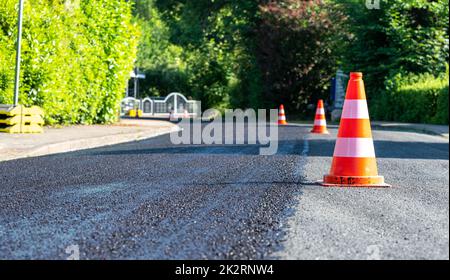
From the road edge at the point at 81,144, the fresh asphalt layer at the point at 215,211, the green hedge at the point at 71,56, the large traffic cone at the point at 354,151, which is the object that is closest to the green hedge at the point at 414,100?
the green hedge at the point at 71,56

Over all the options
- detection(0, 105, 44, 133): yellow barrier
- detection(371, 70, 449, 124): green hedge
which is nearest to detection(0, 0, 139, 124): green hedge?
detection(0, 105, 44, 133): yellow barrier

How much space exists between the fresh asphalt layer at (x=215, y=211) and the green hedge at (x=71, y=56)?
22.2ft

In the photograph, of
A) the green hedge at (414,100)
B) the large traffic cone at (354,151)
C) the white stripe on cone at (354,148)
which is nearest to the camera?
the large traffic cone at (354,151)

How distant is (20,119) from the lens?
16250 millimetres

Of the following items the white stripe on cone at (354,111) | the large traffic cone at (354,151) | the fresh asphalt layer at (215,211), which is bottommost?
the fresh asphalt layer at (215,211)

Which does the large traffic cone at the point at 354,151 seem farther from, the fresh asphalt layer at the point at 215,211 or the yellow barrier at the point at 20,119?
the yellow barrier at the point at 20,119

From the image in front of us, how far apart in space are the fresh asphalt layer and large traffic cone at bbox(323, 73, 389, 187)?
11.2 inches

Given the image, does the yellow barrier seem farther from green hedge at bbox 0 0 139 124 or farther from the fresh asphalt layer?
the fresh asphalt layer

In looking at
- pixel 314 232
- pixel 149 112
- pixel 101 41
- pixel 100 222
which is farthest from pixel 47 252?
pixel 149 112

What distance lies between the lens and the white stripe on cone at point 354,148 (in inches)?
325

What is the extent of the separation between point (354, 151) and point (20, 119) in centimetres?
957

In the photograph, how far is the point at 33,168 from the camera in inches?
405

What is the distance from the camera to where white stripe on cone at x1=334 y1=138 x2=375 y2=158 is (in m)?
8.27

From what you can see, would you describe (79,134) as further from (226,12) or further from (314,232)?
(226,12)
